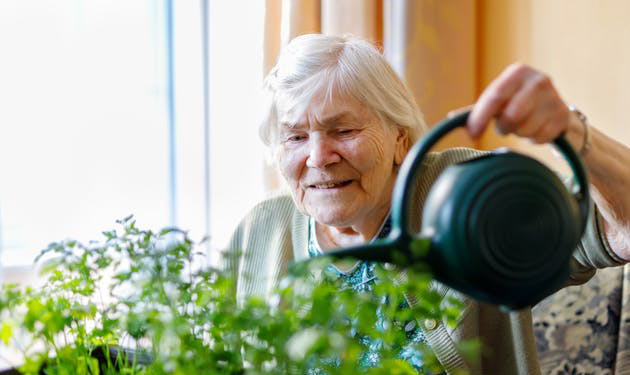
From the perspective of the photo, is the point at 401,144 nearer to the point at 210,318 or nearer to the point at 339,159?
the point at 339,159

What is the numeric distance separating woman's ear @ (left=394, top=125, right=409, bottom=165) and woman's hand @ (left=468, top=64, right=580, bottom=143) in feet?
1.96

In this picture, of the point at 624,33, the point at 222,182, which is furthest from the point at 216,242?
the point at 624,33

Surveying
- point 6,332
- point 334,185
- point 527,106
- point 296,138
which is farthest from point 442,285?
point 6,332

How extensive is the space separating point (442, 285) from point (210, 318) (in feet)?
1.87

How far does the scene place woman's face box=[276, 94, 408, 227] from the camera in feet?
4.05

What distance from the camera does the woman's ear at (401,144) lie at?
1.32 metres

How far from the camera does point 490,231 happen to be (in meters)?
0.59

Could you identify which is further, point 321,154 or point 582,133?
point 321,154

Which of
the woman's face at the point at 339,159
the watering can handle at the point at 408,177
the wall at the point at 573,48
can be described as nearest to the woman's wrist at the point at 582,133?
the watering can handle at the point at 408,177

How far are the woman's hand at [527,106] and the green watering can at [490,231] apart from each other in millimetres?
97

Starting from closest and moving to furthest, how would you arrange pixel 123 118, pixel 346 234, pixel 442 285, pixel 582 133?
pixel 582 133 → pixel 442 285 → pixel 346 234 → pixel 123 118

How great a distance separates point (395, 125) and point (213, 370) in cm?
79

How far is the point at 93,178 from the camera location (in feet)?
6.66

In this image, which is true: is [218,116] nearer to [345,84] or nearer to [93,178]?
[93,178]
